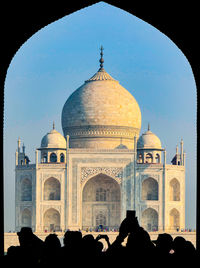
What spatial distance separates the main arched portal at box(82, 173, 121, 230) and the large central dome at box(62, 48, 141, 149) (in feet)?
5.63

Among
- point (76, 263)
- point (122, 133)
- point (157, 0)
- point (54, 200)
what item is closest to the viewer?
point (76, 263)

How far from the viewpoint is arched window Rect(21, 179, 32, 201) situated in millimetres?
37156

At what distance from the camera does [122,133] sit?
39125 mm

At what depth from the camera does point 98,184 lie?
38.0 meters

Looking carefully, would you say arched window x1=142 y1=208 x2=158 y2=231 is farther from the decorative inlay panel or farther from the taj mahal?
the decorative inlay panel

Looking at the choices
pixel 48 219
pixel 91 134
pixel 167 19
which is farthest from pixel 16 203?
pixel 167 19

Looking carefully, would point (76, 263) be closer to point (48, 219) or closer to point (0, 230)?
point (0, 230)

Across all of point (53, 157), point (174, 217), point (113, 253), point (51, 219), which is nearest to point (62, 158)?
point (53, 157)

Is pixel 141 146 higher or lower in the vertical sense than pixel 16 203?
higher

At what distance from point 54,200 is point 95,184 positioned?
92.2 inches

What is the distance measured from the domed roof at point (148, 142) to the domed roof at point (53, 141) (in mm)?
3553

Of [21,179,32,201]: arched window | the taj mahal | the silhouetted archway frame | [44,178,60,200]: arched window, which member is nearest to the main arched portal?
the taj mahal

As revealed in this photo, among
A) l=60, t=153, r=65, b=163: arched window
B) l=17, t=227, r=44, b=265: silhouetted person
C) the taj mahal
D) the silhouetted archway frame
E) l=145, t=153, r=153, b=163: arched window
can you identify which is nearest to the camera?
l=17, t=227, r=44, b=265: silhouetted person

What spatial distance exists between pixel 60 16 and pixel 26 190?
1197 inches
